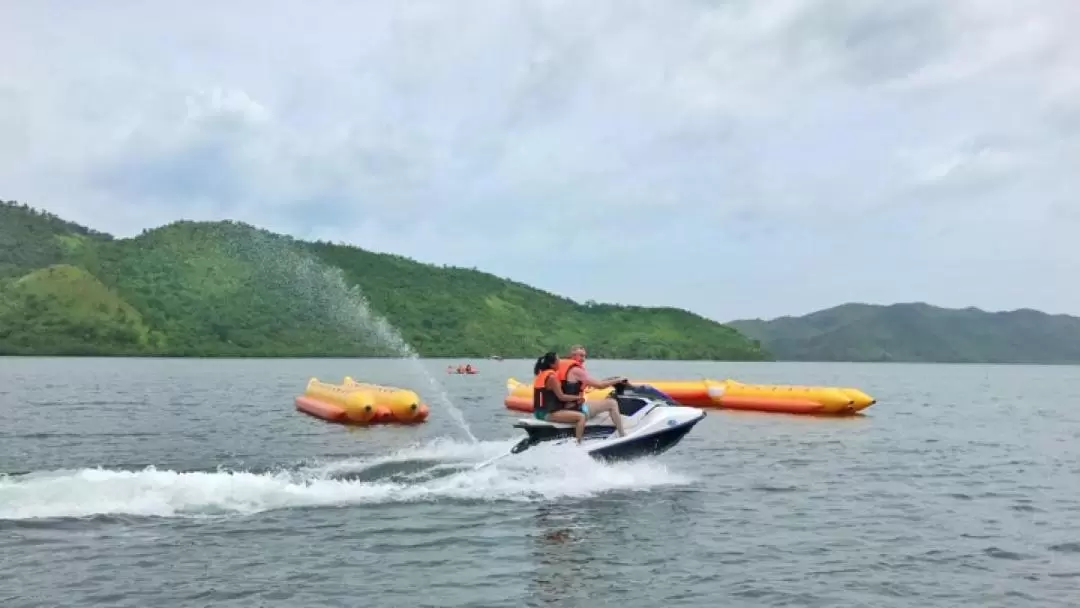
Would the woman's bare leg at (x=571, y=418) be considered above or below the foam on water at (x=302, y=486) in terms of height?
above

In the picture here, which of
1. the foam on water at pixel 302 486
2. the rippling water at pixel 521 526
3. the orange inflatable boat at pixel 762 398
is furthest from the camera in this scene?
the orange inflatable boat at pixel 762 398

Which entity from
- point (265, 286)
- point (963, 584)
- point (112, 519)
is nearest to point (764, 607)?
point (963, 584)

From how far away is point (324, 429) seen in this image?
3178 centimetres

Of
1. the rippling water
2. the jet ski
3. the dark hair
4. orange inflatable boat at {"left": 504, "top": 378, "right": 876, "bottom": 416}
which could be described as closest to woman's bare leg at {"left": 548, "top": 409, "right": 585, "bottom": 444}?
the jet ski

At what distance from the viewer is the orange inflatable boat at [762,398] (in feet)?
132

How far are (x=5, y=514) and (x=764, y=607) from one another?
39.6ft

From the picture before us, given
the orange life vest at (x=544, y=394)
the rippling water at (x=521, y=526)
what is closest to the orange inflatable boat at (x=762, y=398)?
the rippling water at (x=521, y=526)

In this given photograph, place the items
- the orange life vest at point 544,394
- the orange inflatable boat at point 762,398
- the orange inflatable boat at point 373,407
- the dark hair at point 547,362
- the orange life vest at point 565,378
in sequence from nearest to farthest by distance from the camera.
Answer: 1. the orange life vest at point 544,394
2. the orange life vest at point 565,378
3. the dark hair at point 547,362
4. the orange inflatable boat at point 373,407
5. the orange inflatable boat at point 762,398

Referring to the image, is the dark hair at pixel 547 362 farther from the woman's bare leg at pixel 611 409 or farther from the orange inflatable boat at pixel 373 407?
the orange inflatable boat at pixel 373 407

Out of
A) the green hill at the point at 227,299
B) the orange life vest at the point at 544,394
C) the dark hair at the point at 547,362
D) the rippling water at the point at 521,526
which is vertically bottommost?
the rippling water at the point at 521,526

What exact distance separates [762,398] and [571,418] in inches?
957

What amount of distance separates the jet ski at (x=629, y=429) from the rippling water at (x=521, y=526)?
42 centimetres

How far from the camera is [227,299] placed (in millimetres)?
139500

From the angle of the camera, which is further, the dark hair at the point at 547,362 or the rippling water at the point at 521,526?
the dark hair at the point at 547,362
